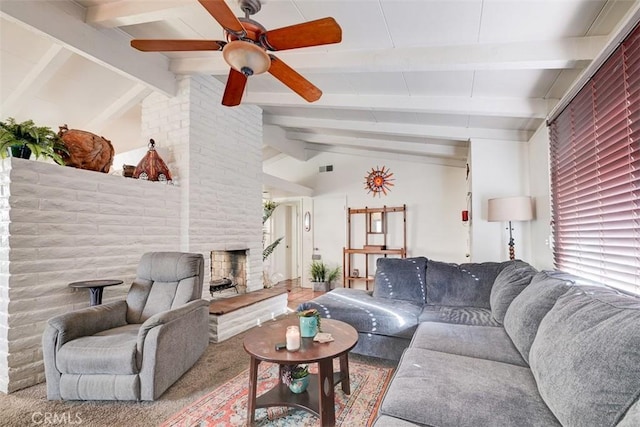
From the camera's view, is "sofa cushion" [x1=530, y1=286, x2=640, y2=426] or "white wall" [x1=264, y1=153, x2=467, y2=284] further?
"white wall" [x1=264, y1=153, x2=467, y2=284]

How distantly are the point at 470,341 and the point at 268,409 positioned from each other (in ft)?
4.46

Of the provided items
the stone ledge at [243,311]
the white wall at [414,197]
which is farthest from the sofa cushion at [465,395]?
the white wall at [414,197]

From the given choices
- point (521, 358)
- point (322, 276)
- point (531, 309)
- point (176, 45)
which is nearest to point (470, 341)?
point (521, 358)

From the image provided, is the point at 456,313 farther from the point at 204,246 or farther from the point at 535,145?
the point at 204,246

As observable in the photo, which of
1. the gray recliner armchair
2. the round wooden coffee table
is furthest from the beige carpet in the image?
the round wooden coffee table

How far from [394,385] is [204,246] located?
2901mm

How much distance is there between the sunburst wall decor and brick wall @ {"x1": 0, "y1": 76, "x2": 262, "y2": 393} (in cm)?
238

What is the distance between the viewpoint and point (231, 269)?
461cm

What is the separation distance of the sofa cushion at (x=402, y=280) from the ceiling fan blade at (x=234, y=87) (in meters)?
2.29

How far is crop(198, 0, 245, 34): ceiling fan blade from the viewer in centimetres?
151

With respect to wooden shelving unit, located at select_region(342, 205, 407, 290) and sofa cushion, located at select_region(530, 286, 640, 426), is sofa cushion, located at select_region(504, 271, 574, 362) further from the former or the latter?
wooden shelving unit, located at select_region(342, 205, 407, 290)

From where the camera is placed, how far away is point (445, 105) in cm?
327

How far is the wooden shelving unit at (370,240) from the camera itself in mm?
5816

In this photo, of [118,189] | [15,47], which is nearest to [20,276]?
[118,189]
